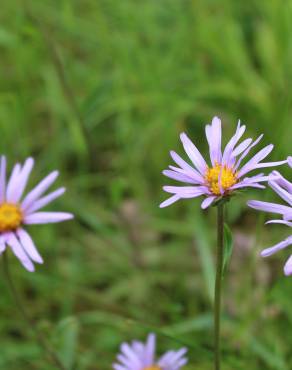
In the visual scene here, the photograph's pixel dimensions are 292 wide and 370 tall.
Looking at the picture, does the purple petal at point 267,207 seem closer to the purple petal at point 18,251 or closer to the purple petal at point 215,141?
the purple petal at point 215,141

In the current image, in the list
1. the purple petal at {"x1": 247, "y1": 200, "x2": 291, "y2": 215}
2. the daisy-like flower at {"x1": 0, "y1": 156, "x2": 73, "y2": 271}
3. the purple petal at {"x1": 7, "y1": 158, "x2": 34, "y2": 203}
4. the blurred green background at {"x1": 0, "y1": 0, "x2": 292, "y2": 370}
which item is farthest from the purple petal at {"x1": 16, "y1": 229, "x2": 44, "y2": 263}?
the purple petal at {"x1": 247, "y1": 200, "x2": 291, "y2": 215}

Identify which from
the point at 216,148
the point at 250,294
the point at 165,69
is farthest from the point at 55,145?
the point at 216,148

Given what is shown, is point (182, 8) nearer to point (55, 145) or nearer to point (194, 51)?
point (194, 51)

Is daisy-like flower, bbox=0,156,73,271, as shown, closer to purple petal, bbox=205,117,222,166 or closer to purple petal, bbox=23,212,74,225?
purple petal, bbox=23,212,74,225

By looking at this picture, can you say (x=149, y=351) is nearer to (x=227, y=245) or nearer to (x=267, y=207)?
(x=227, y=245)

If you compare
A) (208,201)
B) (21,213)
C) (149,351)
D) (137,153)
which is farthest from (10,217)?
(137,153)
